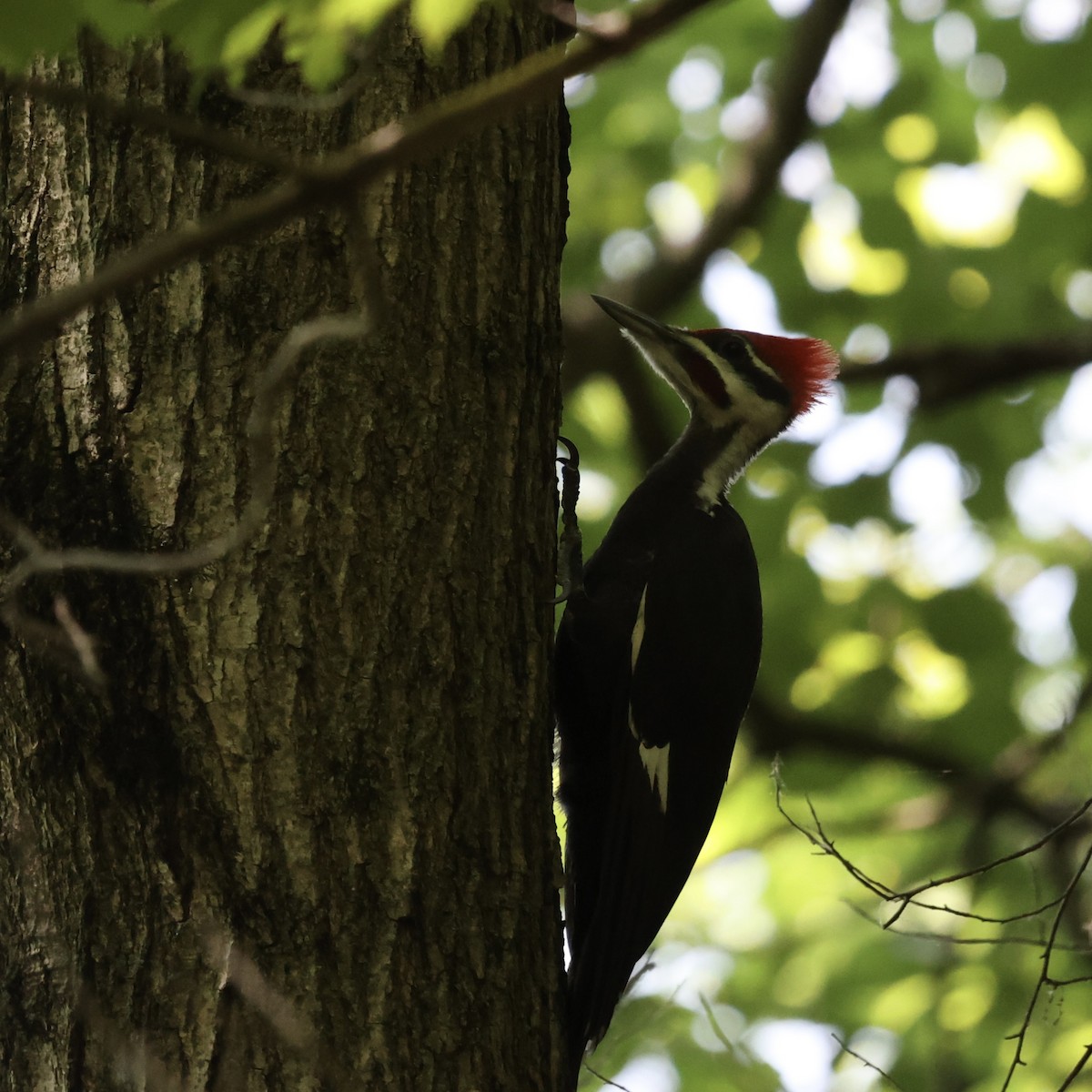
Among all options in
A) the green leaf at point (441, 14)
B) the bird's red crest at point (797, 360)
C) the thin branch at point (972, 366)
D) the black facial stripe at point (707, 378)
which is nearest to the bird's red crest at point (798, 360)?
the bird's red crest at point (797, 360)

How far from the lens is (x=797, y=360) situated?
3.15 m

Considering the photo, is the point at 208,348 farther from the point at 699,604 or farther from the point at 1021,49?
the point at 1021,49

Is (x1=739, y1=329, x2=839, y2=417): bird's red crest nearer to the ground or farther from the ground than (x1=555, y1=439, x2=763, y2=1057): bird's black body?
farther from the ground

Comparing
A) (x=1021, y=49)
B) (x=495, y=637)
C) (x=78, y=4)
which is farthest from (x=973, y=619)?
(x=78, y=4)

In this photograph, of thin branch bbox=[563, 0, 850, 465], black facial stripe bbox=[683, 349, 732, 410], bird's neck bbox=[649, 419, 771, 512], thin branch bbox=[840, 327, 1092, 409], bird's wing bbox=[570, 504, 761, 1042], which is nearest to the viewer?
bird's wing bbox=[570, 504, 761, 1042]

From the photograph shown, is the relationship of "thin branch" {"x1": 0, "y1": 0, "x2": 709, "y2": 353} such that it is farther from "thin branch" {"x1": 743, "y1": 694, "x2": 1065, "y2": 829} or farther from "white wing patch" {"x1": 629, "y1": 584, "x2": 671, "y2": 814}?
"thin branch" {"x1": 743, "y1": 694, "x2": 1065, "y2": 829}

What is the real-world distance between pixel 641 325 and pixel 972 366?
1670 mm

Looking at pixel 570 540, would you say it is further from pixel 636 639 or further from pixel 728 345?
pixel 728 345

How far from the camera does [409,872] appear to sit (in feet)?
5.32

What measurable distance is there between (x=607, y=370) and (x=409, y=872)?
2.92 meters

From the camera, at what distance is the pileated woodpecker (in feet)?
7.84

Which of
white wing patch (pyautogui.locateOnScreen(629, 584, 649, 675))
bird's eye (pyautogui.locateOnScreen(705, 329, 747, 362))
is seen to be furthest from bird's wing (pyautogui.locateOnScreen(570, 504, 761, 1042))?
bird's eye (pyautogui.locateOnScreen(705, 329, 747, 362))

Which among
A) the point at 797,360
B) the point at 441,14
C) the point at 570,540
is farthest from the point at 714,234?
the point at 441,14

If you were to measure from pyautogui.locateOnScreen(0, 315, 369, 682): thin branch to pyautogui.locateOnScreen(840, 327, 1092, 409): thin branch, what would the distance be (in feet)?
9.94
